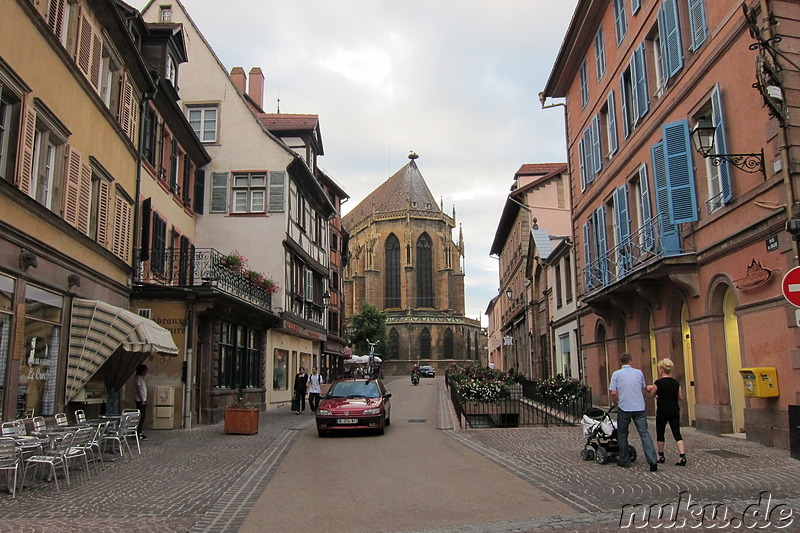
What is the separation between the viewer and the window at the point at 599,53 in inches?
827

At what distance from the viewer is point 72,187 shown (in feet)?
45.1

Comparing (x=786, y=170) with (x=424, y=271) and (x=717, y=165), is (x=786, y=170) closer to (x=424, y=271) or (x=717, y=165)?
(x=717, y=165)

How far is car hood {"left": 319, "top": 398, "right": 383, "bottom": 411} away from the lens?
670 inches

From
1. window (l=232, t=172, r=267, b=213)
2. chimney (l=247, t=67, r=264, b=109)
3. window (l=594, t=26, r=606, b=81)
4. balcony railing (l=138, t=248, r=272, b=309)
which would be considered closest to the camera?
balcony railing (l=138, t=248, r=272, b=309)

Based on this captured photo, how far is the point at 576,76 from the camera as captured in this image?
25016 millimetres

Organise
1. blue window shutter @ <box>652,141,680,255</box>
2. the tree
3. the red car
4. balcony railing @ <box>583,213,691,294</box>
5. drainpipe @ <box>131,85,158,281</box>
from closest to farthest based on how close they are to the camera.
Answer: blue window shutter @ <box>652,141,680,255</box>
balcony railing @ <box>583,213,691,294</box>
the red car
drainpipe @ <box>131,85,158,281</box>
the tree

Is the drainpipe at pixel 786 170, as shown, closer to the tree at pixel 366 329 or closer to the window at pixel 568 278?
the window at pixel 568 278

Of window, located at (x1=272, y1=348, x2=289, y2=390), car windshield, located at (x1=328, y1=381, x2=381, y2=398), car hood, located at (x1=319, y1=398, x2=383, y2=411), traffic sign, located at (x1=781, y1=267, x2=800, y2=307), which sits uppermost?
traffic sign, located at (x1=781, y1=267, x2=800, y2=307)

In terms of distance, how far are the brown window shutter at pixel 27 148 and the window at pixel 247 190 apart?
15540 millimetres

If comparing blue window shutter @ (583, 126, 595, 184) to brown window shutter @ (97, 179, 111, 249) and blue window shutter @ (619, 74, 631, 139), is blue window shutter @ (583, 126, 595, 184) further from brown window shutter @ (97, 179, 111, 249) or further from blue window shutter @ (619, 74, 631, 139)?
brown window shutter @ (97, 179, 111, 249)

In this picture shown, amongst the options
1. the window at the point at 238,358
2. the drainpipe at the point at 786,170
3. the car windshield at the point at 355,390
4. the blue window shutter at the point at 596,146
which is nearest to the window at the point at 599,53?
the blue window shutter at the point at 596,146

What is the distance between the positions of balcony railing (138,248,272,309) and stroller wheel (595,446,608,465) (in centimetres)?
1167

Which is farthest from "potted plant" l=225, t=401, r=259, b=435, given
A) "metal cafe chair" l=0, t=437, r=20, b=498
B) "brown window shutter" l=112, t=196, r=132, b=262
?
"metal cafe chair" l=0, t=437, r=20, b=498

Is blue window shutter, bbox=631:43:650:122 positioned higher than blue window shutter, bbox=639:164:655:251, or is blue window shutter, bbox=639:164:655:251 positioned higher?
blue window shutter, bbox=631:43:650:122
